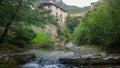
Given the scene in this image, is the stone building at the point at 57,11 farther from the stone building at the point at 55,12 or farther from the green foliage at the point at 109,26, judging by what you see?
the green foliage at the point at 109,26

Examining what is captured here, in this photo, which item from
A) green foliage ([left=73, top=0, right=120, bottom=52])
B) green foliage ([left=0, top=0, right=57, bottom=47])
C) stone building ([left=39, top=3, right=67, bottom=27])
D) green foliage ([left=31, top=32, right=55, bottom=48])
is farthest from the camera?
stone building ([left=39, top=3, right=67, bottom=27])

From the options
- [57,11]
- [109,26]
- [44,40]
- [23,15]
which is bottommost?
[44,40]

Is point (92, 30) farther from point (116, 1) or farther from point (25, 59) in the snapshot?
point (25, 59)

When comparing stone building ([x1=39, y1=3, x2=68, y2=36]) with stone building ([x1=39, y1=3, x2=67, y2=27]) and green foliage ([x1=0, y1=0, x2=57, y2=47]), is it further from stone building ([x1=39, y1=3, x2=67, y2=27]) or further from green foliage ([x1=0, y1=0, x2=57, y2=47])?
green foliage ([x1=0, y1=0, x2=57, y2=47])

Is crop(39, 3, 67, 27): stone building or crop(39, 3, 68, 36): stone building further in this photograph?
crop(39, 3, 67, 27): stone building

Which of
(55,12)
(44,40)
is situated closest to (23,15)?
(44,40)

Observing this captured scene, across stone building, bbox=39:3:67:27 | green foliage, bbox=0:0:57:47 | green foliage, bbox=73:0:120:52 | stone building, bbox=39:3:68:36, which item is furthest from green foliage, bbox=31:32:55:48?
stone building, bbox=39:3:67:27

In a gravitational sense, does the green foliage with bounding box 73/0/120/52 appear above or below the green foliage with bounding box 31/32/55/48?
above

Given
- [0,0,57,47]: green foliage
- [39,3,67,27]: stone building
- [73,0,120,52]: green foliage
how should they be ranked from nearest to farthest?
1. [0,0,57,47]: green foliage
2. [73,0,120,52]: green foliage
3. [39,3,67,27]: stone building

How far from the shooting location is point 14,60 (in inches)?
702

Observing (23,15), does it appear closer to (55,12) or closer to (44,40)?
(44,40)

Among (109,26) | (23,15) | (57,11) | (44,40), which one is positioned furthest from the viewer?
(57,11)

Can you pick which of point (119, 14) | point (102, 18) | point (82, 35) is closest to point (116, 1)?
point (119, 14)

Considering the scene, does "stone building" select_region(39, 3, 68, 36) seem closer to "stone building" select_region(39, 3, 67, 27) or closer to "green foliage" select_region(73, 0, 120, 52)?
"stone building" select_region(39, 3, 67, 27)
